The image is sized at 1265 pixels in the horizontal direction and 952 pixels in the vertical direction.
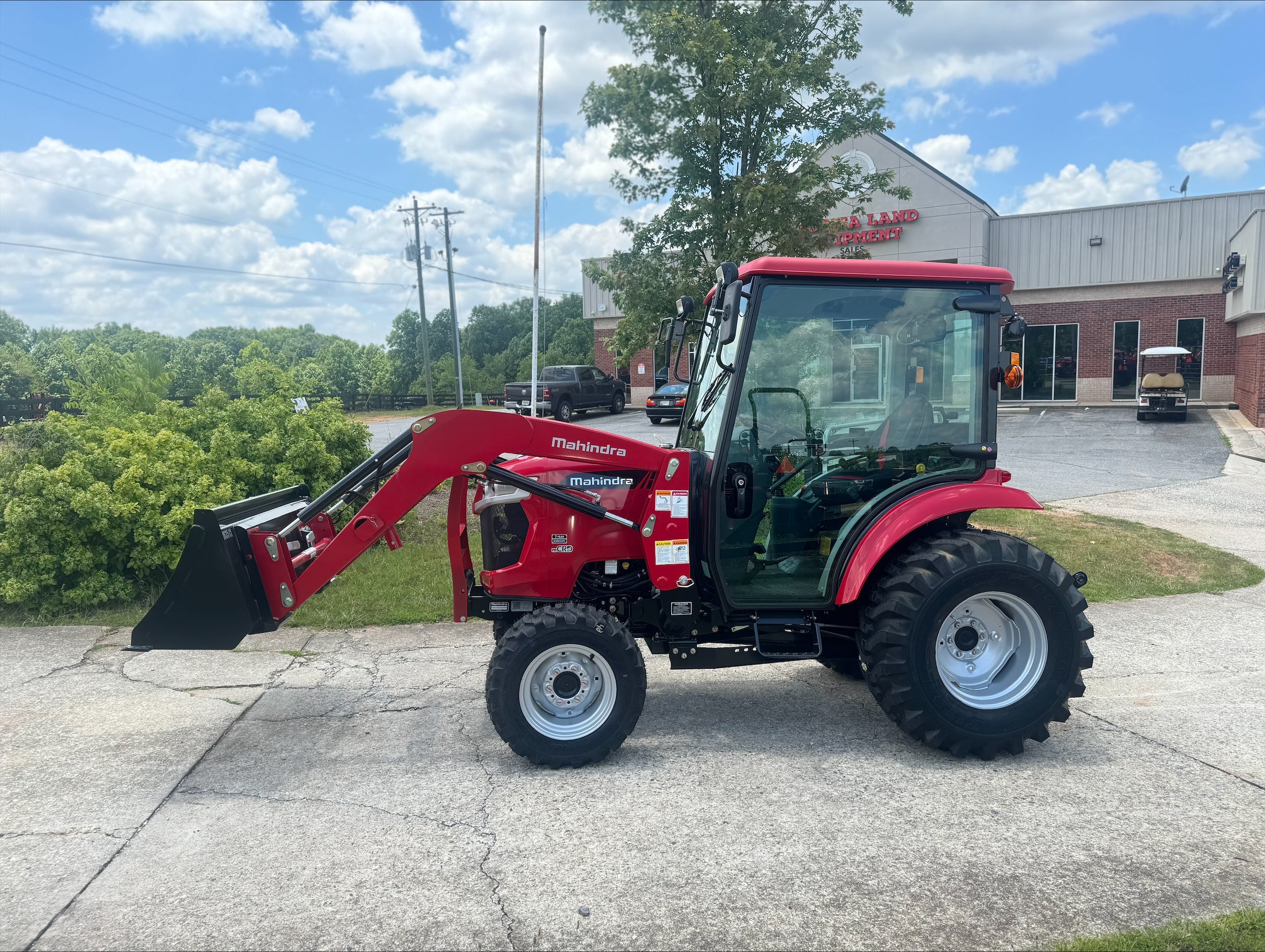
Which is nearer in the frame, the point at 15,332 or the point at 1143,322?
the point at 1143,322

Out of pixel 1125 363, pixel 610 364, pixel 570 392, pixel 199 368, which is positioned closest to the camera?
pixel 1125 363

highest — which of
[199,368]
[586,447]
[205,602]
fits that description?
[199,368]

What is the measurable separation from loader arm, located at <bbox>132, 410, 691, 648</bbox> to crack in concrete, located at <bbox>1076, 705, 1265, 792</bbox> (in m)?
2.56

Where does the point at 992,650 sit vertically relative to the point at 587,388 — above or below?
below

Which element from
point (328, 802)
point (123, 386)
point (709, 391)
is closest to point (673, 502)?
point (709, 391)

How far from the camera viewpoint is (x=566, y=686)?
4.23 meters

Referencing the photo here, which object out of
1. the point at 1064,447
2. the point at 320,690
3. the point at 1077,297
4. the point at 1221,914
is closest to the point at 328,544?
the point at 320,690

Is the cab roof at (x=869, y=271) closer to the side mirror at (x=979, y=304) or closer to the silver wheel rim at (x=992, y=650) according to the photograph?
the side mirror at (x=979, y=304)

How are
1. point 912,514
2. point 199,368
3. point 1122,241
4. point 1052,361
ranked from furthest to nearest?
point 199,368
point 1052,361
point 1122,241
point 912,514

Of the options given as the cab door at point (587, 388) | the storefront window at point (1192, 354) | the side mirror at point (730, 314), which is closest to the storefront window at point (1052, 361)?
the storefront window at point (1192, 354)

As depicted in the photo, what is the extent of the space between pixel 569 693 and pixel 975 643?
2.15 meters

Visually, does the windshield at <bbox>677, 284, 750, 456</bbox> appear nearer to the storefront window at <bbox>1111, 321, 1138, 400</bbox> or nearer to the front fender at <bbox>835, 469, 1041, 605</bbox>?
the front fender at <bbox>835, 469, 1041, 605</bbox>

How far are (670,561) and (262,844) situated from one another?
7.32 ft

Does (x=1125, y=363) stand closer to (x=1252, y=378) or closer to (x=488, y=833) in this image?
(x=1252, y=378)
